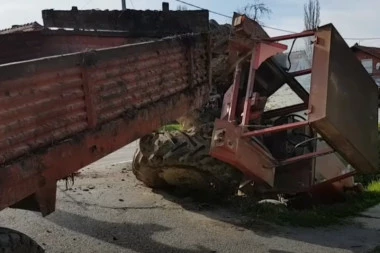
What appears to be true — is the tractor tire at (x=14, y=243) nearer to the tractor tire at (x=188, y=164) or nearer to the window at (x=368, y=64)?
the tractor tire at (x=188, y=164)

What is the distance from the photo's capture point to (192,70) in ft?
17.4

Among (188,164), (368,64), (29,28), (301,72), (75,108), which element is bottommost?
(188,164)

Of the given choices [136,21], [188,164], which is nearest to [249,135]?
[188,164]

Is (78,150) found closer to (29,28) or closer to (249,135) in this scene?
(249,135)

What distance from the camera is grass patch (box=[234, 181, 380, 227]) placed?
625 cm

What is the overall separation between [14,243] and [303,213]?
4061 mm

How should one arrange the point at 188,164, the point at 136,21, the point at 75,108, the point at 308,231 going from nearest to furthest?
the point at 75,108 < the point at 308,231 < the point at 136,21 < the point at 188,164

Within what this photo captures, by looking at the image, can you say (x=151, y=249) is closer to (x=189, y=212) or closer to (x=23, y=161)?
(x=189, y=212)

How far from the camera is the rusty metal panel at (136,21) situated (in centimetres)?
621

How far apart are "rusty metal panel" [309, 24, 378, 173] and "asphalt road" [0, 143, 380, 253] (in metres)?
0.88

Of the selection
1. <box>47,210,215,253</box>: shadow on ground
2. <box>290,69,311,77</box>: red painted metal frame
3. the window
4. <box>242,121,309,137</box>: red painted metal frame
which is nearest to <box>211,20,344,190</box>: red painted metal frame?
<box>242,121,309,137</box>: red painted metal frame

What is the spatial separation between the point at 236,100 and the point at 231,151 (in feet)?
2.84

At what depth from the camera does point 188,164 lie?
662cm

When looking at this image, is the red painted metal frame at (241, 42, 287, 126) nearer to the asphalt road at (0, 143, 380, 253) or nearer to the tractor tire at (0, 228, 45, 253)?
the asphalt road at (0, 143, 380, 253)
